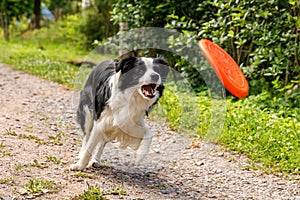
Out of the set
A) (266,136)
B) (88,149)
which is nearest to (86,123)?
(88,149)

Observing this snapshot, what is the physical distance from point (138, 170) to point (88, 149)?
631 mm

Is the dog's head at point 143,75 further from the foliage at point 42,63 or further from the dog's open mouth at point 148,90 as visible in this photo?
the foliage at point 42,63

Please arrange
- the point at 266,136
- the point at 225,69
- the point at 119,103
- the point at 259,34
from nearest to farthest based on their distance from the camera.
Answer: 1. the point at 119,103
2. the point at 225,69
3. the point at 266,136
4. the point at 259,34

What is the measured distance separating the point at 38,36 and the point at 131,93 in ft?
56.5

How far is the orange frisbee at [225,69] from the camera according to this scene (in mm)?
5780

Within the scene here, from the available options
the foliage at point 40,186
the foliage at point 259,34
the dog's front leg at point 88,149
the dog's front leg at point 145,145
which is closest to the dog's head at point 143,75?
the dog's front leg at point 145,145

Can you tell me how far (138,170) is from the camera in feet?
17.7

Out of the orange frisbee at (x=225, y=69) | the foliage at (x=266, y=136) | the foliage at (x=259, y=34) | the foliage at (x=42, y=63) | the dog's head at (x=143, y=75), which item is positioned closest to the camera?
the dog's head at (x=143, y=75)

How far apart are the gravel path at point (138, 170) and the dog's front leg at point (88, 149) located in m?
0.09

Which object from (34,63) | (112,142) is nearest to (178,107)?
(112,142)

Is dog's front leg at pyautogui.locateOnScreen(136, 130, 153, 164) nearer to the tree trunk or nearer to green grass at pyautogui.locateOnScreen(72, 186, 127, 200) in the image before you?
green grass at pyautogui.locateOnScreen(72, 186, 127, 200)

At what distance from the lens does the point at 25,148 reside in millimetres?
5738

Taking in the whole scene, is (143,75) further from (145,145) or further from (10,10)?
(10,10)

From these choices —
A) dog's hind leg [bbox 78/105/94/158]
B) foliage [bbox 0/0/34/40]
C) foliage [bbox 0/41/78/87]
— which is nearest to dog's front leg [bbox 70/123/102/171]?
dog's hind leg [bbox 78/105/94/158]
